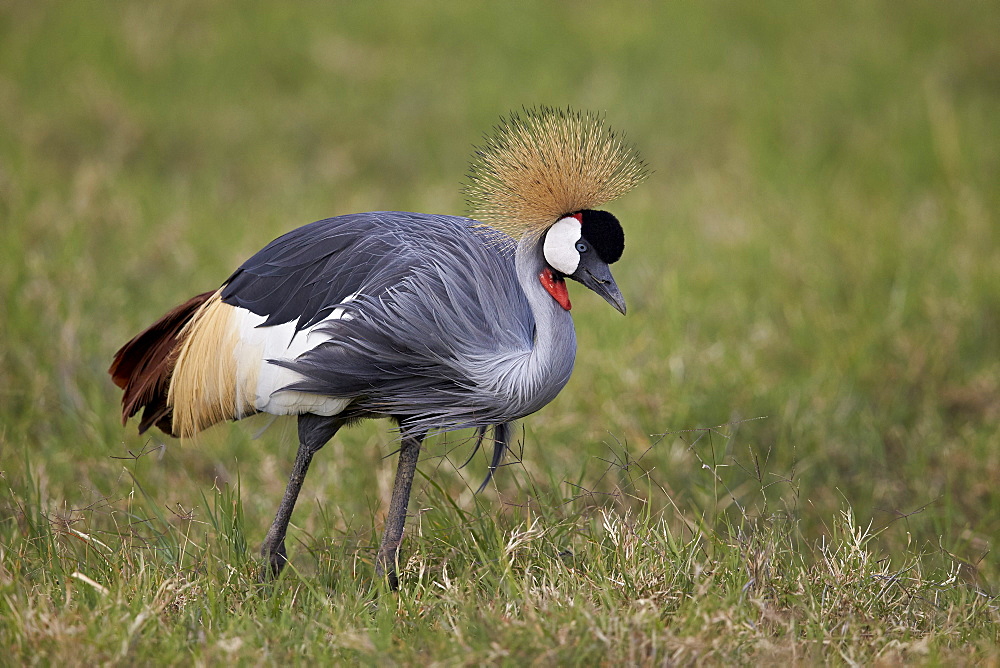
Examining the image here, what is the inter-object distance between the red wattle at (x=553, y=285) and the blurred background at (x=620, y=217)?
45 cm

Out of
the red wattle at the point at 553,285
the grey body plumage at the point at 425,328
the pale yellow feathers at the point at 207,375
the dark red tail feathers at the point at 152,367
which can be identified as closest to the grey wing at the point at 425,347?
the grey body plumage at the point at 425,328

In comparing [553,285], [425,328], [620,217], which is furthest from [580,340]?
[425,328]

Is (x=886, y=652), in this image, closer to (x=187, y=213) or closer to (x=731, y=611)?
(x=731, y=611)

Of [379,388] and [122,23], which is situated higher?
[122,23]

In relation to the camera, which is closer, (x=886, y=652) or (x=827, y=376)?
(x=886, y=652)

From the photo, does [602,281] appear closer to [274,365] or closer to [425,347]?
[425,347]

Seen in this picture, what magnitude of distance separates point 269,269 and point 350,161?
355 cm

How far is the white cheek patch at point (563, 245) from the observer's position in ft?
7.37

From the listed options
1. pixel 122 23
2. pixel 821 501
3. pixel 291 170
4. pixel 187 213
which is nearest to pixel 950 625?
pixel 821 501

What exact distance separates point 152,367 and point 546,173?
1.17 m

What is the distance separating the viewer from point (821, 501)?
10.8ft

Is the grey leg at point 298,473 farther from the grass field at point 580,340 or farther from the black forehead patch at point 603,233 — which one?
the black forehead patch at point 603,233

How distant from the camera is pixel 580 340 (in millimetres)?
4027

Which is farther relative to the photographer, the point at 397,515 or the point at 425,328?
the point at 397,515
